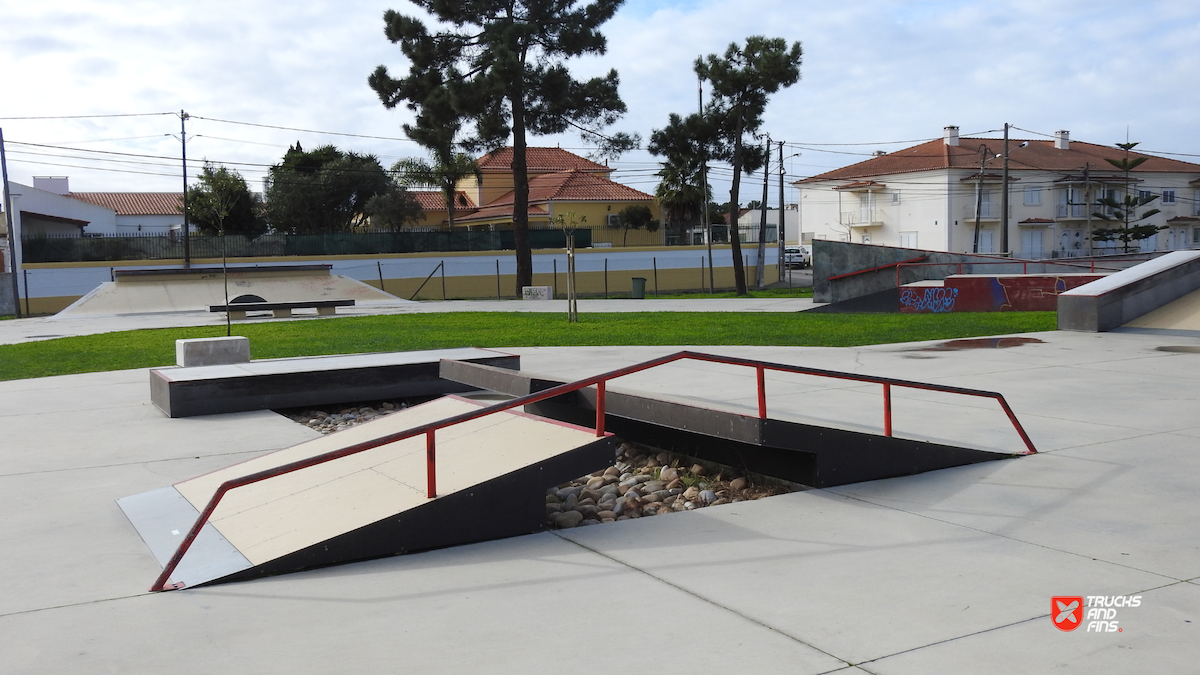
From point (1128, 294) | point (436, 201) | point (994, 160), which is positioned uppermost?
point (994, 160)

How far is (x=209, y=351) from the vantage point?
12414mm

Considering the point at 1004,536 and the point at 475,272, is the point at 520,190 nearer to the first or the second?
the point at 475,272

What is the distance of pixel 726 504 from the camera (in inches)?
240

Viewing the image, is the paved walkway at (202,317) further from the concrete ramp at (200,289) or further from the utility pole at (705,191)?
the utility pole at (705,191)

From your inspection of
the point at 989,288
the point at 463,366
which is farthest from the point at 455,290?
the point at 463,366

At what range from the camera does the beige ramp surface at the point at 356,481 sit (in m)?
5.20

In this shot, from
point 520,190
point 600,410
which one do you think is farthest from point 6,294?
point 600,410

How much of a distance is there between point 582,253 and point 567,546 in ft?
156

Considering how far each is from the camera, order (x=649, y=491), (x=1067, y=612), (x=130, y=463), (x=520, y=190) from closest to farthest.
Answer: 1. (x=1067, y=612)
2. (x=649, y=491)
3. (x=130, y=463)
4. (x=520, y=190)

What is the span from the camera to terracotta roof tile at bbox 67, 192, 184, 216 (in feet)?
295

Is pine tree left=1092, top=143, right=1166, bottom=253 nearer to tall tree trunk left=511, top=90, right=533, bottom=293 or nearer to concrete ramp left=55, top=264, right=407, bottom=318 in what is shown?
tall tree trunk left=511, top=90, right=533, bottom=293

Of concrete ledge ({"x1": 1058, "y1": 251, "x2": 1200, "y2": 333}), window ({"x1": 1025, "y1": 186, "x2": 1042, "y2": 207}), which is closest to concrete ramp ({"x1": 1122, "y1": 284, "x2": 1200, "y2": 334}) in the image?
concrete ledge ({"x1": 1058, "y1": 251, "x2": 1200, "y2": 333})

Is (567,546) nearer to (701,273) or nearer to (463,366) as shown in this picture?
(463,366)

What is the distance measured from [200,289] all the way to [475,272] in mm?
18363
